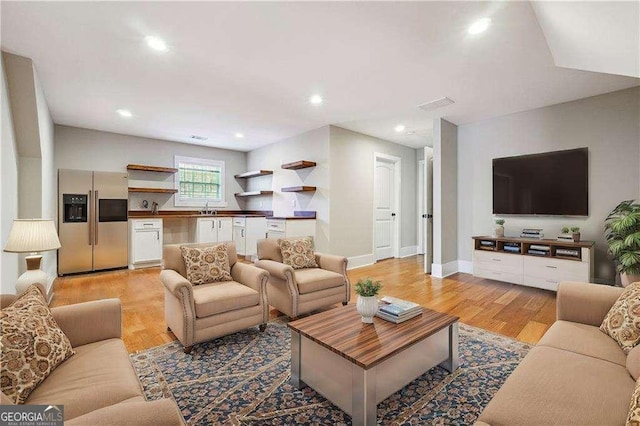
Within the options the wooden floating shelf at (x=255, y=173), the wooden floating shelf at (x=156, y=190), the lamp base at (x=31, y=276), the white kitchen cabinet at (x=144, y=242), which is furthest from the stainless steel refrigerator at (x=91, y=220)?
the lamp base at (x=31, y=276)

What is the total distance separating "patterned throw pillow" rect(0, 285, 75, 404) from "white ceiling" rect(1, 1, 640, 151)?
208 cm

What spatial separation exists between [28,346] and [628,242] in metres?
4.86

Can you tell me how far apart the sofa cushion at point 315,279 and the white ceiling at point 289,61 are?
2.13 metres

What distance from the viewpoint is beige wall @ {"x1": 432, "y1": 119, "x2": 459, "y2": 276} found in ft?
15.7

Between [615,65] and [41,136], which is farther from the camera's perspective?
[41,136]

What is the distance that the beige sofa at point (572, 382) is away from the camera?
1.05 m

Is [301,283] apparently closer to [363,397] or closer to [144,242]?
[363,397]

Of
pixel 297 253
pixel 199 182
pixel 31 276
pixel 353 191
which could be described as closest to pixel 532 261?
pixel 353 191

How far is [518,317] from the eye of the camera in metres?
3.08

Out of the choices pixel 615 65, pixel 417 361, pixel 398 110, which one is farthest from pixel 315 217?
pixel 615 65

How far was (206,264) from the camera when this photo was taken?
9.20 ft

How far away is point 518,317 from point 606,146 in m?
2.60

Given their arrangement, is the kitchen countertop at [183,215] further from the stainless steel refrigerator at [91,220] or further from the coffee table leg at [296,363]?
the coffee table leg at [296,363]

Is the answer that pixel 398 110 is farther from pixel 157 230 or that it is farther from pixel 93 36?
pixel 157 230
